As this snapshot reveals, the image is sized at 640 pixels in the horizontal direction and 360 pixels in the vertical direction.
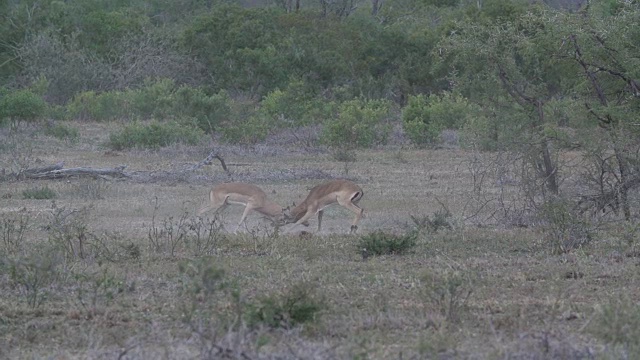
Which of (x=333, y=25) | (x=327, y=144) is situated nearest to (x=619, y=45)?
(x=327, y=144)

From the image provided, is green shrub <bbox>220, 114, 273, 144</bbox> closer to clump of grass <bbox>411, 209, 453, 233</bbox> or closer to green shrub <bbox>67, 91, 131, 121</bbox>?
green shrub <bbox>67, 91, 131, 121</bbox>

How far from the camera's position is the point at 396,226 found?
14945 mm

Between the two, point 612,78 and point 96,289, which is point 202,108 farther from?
point 96,289

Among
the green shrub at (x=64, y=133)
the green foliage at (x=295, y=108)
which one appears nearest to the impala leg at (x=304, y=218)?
the green shrub at (x=64, y=133)

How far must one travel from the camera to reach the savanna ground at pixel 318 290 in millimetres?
6766

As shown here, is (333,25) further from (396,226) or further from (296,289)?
(296,289)

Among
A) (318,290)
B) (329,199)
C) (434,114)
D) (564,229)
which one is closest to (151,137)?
(434,114)

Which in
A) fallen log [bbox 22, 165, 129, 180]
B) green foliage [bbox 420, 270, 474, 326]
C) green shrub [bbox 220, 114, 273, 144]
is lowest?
green shrub [bbox 220, 114, 273, 144]

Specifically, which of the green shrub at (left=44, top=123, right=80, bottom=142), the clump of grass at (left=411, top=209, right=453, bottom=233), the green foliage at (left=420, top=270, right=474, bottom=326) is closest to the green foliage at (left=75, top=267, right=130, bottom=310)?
the green foliage at (left=420, top=270, right=474, bottom=326)

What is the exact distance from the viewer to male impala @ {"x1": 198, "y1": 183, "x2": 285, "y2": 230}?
52.0ft

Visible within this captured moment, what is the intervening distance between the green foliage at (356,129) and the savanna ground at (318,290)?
9.88 m

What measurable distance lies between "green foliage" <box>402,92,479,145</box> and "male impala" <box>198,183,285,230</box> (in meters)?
12.7

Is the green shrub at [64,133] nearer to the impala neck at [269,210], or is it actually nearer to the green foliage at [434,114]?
the green foliage at [434,114]

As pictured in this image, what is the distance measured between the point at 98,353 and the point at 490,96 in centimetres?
1003
